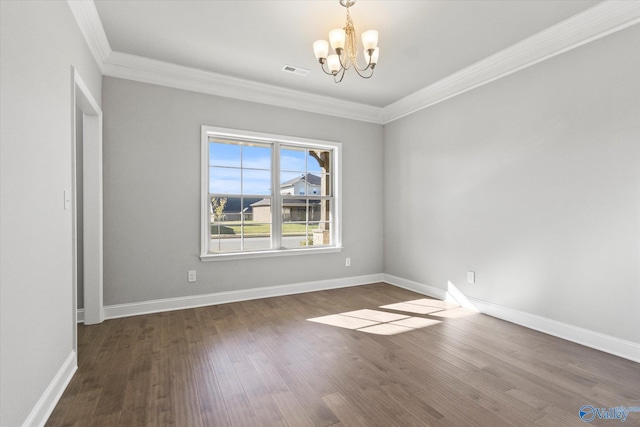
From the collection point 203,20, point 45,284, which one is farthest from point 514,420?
point 203,20

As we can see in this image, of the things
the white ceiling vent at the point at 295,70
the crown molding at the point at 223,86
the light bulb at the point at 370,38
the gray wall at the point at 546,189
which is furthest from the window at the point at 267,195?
the light bulb at the point at 370,38

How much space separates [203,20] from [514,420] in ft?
12.3

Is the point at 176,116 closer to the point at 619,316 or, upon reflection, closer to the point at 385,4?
the point at 385,4

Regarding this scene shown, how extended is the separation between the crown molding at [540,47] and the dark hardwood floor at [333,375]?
2697 mm

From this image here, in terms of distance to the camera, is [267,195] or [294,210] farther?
[294,210]

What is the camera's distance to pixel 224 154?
4156 millimetres

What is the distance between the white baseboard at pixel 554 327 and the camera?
2.54 m

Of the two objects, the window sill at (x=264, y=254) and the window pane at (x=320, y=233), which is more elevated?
the window pane at (x=320, y=233)

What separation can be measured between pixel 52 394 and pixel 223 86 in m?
3.44

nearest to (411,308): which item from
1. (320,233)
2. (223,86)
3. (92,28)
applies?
(320,233)

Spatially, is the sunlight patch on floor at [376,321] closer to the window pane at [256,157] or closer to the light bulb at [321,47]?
the window pane at [256,157]

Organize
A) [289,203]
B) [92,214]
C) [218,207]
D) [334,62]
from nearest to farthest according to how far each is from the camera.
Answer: [334,62]
[92,214]
[218,207]
[289,203]

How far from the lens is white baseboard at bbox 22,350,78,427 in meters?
1.67

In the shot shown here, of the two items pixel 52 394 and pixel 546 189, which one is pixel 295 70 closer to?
pixel 546 189
